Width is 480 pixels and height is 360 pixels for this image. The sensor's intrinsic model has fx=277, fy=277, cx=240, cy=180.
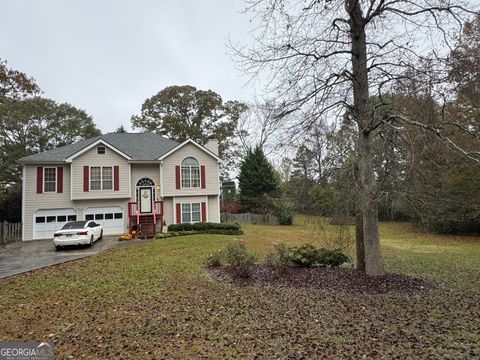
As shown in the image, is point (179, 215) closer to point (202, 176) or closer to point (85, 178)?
point (202, 176)

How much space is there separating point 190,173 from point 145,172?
301cm

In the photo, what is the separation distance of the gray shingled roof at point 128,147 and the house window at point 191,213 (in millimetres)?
4004

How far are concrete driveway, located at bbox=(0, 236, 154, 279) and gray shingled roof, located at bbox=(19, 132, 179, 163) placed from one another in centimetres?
520

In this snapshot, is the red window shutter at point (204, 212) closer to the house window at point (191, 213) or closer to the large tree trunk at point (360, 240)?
the house window at point (191, 213)

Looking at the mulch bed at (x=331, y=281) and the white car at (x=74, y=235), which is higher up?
the white car at (x=74, y=235)

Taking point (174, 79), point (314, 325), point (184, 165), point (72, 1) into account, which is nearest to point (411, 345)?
point (314, 325)

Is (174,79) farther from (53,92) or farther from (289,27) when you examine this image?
(289,27)

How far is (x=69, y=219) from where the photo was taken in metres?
16.9

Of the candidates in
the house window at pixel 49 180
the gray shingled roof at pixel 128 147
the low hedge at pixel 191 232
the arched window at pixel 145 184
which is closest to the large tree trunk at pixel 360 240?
the low hedge at pixel 191 232

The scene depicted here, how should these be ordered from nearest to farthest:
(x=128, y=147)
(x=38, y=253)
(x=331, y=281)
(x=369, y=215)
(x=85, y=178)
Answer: (x=369, y=215)
(x=331, y=281)
(x=38, y=253)
(x=85, y=178)
(x=128, y=147)

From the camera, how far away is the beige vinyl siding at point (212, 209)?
65.1 ft

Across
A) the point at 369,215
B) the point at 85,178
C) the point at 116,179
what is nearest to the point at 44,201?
the point at 85,178

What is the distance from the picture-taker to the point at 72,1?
33.3 feet

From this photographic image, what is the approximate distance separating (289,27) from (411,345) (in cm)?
641
